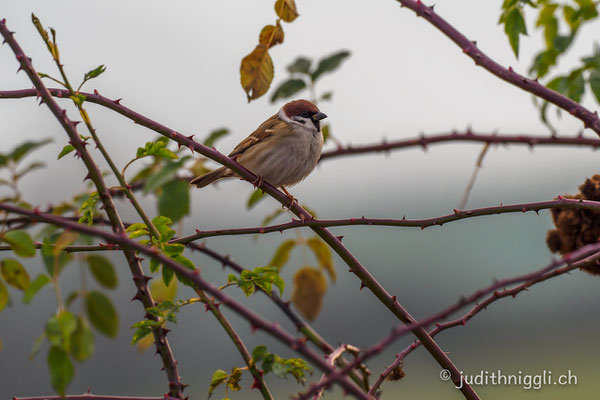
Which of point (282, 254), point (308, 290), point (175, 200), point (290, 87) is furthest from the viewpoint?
point (282, 254)

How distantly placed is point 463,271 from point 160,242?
4297 centimetres

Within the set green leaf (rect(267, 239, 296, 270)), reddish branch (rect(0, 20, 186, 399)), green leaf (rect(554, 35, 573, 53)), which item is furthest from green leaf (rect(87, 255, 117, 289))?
green leaf (rect(554, 35, 573, 53))

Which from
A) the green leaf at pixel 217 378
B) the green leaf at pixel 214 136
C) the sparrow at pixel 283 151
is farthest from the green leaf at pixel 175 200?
the sparrow at pixel 283 151

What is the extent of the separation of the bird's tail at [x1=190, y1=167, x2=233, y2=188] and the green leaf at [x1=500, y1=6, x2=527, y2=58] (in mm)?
2433

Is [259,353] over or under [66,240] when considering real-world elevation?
over

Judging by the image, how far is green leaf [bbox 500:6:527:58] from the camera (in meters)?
2.64

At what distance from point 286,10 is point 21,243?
4.47 feet

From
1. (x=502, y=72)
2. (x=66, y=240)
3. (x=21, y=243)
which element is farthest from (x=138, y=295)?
(x=502, y=72)

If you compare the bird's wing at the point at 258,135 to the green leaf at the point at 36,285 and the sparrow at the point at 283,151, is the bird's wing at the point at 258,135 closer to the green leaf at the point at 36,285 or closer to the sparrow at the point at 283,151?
the sparrow at the point at 283,151

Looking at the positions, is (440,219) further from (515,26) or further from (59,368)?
(59,368)

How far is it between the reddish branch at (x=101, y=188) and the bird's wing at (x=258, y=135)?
2.97 meters

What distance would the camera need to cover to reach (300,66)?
3.33 m

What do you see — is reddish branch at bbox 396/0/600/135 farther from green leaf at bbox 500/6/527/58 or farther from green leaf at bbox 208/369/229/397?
green leaf at bbox 208/369/229/397

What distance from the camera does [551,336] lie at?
3017 centimetres
